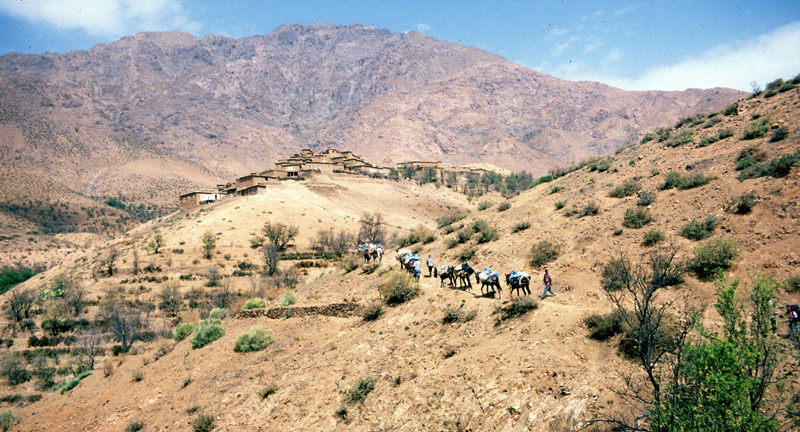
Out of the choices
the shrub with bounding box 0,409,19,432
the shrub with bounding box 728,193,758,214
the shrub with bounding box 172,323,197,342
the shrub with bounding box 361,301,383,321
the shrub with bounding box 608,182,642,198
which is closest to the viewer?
the shrub with bounding box 728,193,758,214

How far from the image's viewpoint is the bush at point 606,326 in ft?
32.4

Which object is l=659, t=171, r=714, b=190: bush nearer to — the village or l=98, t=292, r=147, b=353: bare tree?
l=98, t=292, r=147, b=353: bare tree

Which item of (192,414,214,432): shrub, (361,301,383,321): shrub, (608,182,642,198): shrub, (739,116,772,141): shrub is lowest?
(192,414,214,432): shrub

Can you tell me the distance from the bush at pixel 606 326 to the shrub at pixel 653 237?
260 inches

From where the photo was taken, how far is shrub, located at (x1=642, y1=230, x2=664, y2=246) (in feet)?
50.1

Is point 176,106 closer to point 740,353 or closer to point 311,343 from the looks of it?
point 311,343

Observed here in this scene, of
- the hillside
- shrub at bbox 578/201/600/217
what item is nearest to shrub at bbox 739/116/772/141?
the hillside

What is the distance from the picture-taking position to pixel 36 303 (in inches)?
1550

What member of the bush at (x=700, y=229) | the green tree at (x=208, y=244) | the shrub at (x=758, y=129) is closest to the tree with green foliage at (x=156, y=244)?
the green tree at (x=208, y=244)

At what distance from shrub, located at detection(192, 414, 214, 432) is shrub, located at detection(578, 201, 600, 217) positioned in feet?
57.5

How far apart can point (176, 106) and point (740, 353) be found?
22377 cm

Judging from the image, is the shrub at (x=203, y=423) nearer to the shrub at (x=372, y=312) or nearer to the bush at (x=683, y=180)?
the shrub at (x=372, y=312)

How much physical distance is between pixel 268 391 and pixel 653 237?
14.6 meters

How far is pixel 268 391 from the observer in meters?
14.6
